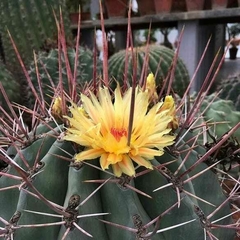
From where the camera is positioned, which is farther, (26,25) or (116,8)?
(116,8)

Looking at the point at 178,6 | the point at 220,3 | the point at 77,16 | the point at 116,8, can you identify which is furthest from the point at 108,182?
the point at 77,16

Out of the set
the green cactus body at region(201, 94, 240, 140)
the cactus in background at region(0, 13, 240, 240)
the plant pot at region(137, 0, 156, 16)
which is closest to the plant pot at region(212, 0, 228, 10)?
the plant pot at region(137, 0, 156, 16)

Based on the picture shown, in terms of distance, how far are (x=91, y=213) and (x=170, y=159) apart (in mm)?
116

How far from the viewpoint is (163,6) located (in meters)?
2.51

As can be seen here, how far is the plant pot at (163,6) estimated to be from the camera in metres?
2.48

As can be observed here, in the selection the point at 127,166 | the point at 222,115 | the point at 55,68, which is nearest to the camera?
the point at 127,166

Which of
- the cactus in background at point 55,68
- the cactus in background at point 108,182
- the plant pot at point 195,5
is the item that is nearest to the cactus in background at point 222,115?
the cactus in background at point 55,68

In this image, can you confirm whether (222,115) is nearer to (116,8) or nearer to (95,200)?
(95,200)

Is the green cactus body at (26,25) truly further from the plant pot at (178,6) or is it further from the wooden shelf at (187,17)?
the plant pot at (178,6)

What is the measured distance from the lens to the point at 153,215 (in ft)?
1.71

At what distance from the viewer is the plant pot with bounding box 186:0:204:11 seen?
7.91 ft

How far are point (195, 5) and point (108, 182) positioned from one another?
2079mm

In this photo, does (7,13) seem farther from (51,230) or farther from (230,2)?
(51,230)

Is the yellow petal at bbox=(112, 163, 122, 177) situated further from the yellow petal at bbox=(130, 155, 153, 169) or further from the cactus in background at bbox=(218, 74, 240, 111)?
the cactus in background at bbox=(218, 74, 240, 111)
